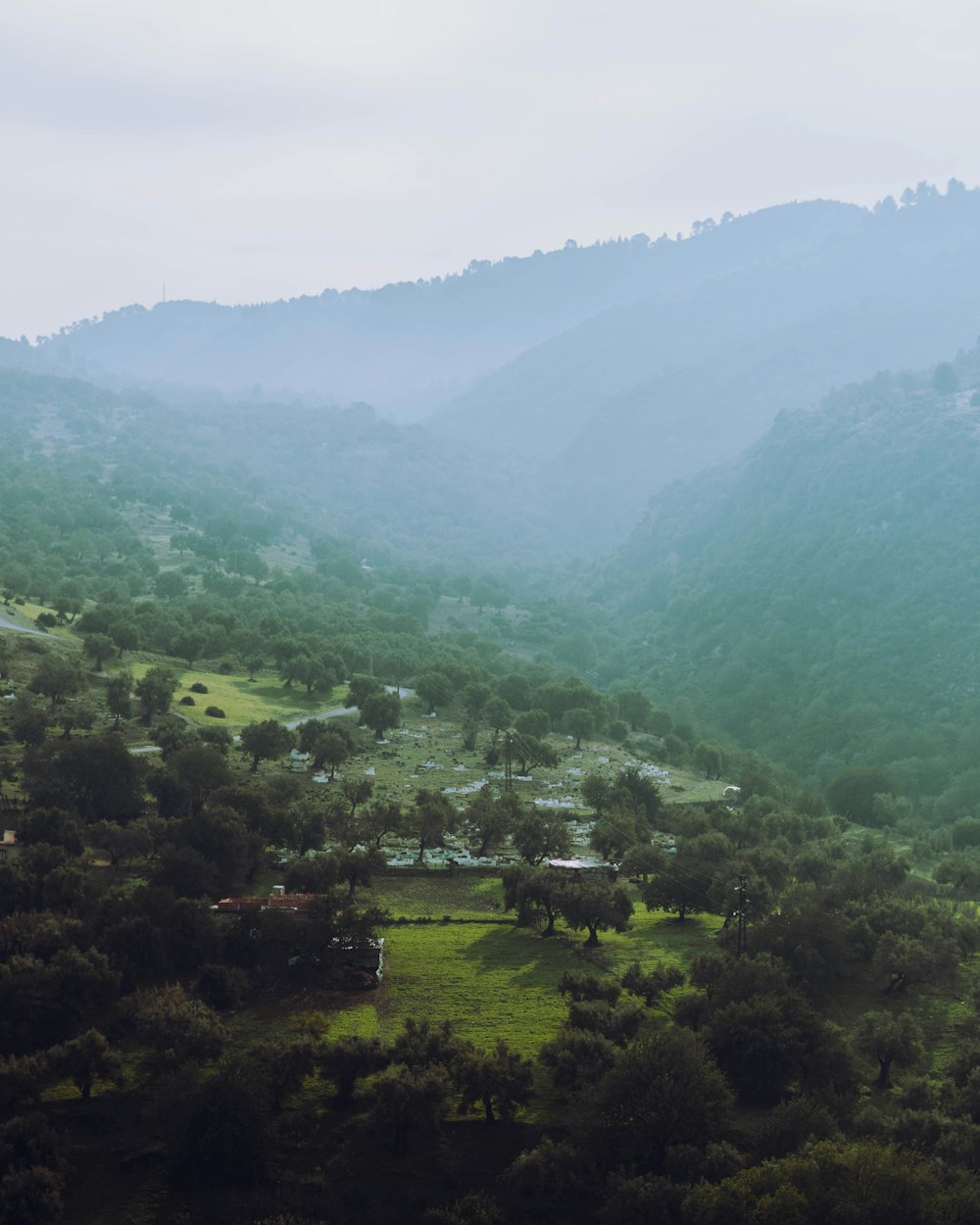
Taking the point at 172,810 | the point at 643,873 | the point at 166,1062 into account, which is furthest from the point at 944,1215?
the point at 172,810

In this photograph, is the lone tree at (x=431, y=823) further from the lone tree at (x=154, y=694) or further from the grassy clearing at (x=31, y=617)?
the grassy clearing at (x=31, y=617)

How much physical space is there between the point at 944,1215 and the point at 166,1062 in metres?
26.1

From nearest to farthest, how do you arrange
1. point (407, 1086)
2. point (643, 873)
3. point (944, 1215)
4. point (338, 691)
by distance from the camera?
point (944, 1215)
point (407, 1086)
point (643, 873)
point (338, 691)

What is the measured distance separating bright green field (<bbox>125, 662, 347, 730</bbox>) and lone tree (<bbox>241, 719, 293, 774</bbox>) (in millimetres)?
9545

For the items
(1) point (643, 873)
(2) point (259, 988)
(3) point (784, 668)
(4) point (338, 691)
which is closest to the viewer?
→ (2) point (259, 988)

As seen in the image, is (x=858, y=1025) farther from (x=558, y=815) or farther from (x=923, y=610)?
(x=923, y=610)

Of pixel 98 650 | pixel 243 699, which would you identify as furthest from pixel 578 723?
pixel 98 650

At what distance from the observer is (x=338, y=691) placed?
120 metres

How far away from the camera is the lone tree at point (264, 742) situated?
269 ft

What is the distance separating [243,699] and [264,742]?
88.0 feet

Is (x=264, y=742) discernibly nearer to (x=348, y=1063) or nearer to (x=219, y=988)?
(x=219, y=988)

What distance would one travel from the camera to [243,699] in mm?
108250

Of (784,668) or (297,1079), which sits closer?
(297,1079)

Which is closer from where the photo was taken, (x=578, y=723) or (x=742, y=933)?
(x=742, y=933)
